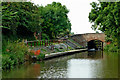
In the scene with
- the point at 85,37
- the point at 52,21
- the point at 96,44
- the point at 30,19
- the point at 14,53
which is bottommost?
the point at 96,44

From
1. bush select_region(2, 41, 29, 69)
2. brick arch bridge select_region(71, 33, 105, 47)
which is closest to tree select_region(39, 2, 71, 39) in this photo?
brick arch bridge select_region(71, 33, 105, 47)

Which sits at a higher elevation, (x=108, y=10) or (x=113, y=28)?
(x=108, y=10)

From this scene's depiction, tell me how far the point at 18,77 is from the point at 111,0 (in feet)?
62.1

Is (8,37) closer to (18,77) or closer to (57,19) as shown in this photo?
(18,77)

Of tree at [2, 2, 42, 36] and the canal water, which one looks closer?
the canal water

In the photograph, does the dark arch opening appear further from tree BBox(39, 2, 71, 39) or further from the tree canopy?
tree BBox(39, 2, 71, 39)

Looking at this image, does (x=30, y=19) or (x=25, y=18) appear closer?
(x=25, y=18)

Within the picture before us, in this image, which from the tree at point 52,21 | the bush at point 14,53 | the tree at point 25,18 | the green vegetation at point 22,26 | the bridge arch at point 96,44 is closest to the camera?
the bush at point 14,53

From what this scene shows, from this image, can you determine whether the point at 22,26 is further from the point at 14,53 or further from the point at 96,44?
the point at 96,44

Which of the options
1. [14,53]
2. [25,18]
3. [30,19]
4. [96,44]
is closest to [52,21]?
[30,19]

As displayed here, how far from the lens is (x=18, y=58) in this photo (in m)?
16.4

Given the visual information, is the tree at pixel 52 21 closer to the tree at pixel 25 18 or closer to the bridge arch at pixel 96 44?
the tree at pixel 25 18

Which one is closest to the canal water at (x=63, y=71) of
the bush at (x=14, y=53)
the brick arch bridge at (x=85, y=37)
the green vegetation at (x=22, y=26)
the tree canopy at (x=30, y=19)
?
the bush at (x=14, y=53)

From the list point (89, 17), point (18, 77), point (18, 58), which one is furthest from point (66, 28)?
point (18, 77)
